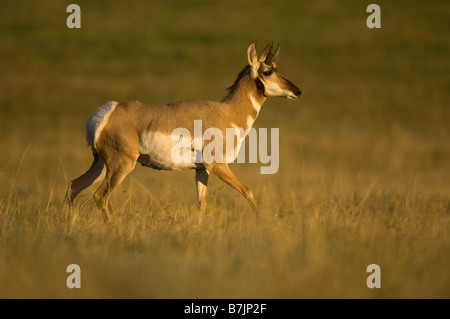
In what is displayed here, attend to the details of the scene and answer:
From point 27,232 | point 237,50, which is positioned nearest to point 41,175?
Answer: point 27,232

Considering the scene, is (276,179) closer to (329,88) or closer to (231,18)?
(329,88)

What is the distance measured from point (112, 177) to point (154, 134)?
85 cm

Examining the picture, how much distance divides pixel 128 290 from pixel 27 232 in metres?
2.47

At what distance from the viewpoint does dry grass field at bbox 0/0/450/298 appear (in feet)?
23.5

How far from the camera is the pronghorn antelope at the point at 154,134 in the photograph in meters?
10.1

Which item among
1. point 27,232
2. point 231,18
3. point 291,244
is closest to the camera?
point 291,244

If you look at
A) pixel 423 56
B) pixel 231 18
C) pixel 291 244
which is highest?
pixel 231 18

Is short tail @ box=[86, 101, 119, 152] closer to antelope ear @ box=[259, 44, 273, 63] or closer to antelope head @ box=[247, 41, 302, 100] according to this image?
antelope head @ box=[247, 41, 302, 100]

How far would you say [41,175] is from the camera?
22203mm

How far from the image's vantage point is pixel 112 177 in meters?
10.2

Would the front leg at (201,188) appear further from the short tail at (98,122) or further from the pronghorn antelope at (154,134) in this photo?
the short tail at (98,122)

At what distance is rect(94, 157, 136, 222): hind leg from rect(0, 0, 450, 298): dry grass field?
0.88ft

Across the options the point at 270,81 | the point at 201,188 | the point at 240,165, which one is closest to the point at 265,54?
the point at 270,81

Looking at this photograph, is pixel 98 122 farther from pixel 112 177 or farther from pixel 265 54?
pixel 265 54
